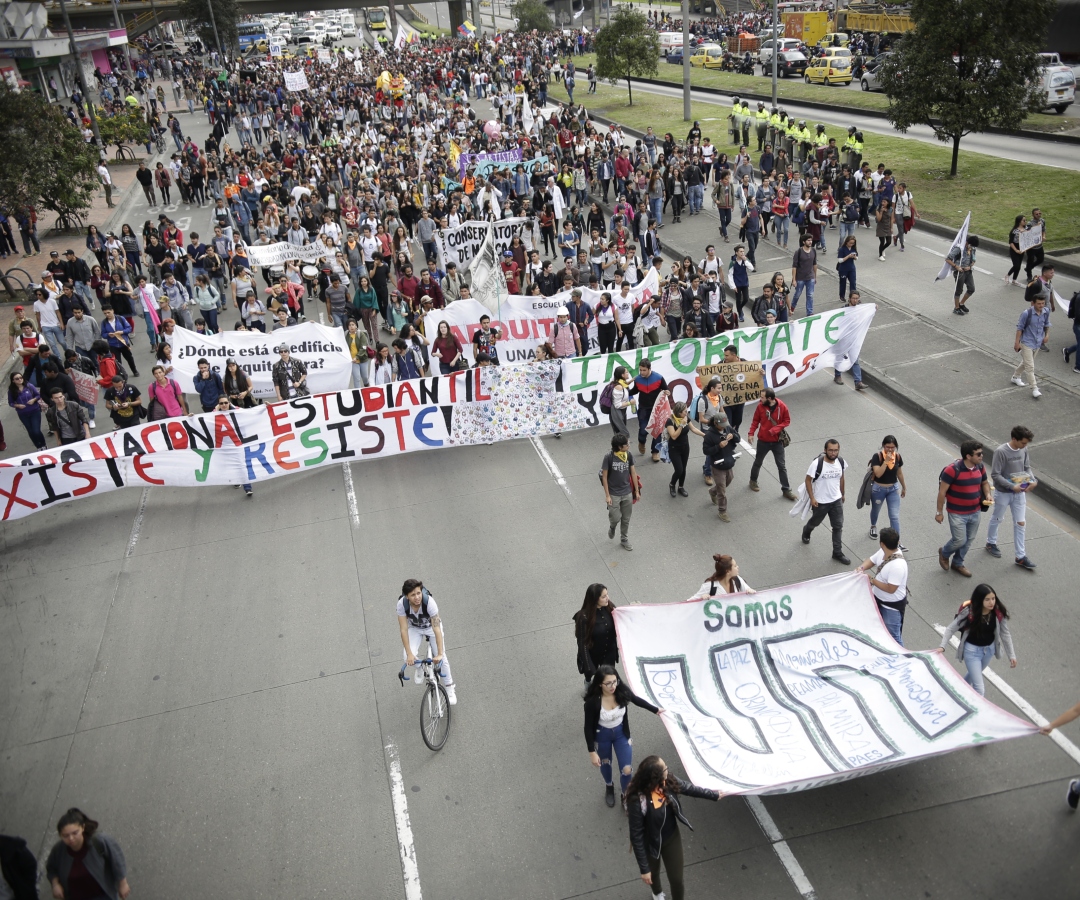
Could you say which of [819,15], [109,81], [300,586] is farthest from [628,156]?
[109,81]

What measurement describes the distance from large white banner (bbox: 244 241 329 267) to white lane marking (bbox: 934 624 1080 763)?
16268 mm

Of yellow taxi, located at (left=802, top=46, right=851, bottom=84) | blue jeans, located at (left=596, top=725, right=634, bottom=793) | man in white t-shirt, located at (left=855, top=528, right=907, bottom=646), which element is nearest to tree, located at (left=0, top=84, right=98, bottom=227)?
blue jeans, located at (left=596, top=725, right=634, bottom=793)

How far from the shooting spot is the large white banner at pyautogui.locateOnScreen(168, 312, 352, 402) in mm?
14664

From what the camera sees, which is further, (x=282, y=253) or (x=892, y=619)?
(x=282, y=253)

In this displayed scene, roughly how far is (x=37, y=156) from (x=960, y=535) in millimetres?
22242

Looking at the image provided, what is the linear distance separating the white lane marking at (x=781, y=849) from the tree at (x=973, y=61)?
22.7 metres

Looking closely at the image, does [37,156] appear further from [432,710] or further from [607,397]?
[432,710]

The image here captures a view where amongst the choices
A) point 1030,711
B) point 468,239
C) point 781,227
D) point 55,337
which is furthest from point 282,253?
point 1030,711

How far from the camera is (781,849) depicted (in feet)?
22.0

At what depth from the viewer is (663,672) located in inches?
298

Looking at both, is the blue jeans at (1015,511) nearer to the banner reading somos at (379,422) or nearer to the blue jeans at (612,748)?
the banner reading somos at (379,422)

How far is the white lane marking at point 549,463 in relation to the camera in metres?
12.5

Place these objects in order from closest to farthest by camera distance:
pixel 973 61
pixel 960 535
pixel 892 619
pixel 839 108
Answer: pixel 892 619 → pixel 960 535 → pixel 973 61 → pixel 839 108

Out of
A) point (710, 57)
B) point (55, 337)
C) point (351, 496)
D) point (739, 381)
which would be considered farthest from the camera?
point (710, 57)
